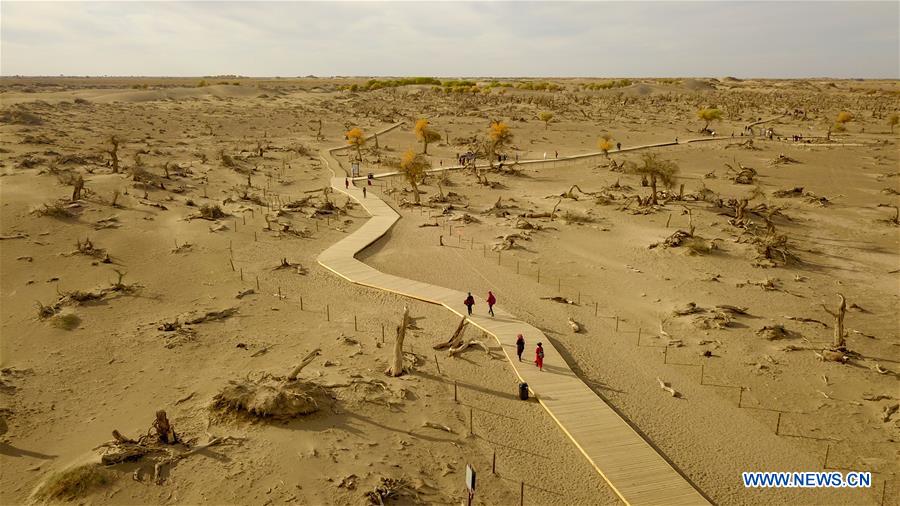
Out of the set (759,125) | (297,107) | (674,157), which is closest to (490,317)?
(674,157)

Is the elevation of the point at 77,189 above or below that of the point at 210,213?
above

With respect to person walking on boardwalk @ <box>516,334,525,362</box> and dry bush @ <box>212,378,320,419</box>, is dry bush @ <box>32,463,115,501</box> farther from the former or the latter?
person walking on boardwalk @ <box>516,334,525,362</box>

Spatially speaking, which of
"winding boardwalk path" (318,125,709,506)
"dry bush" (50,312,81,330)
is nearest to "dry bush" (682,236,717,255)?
"winding boardwalk path" (318,125,709,506)

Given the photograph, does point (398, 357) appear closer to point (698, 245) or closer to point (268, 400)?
point (268, 400)

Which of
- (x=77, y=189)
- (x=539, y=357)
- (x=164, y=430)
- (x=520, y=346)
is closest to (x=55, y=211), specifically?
(x=77, y=189)

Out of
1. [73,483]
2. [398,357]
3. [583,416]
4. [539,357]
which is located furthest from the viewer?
[539,357]

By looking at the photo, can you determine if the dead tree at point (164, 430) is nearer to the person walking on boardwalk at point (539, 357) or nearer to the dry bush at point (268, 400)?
the dry bush at point (268, 400)
